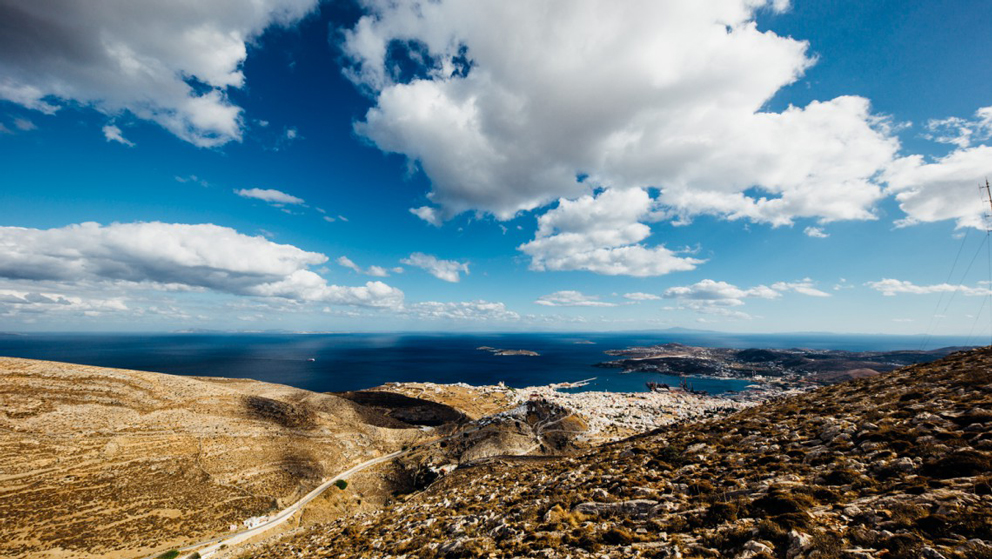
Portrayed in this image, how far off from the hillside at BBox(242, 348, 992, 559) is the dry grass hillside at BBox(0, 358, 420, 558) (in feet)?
81.6

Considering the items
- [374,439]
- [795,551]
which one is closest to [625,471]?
[795,551]

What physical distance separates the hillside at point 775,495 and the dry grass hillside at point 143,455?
24.9m

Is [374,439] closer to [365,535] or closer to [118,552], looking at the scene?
[118,552]

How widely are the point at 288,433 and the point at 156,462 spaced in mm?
18962

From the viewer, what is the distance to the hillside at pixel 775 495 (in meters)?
10.0

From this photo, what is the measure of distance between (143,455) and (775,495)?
244 feet

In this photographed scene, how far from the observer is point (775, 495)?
13406 mm

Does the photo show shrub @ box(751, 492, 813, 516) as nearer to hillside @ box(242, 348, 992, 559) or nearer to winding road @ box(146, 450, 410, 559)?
hillside @ box(242, 348, 992, 559)

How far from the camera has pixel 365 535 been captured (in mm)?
24828

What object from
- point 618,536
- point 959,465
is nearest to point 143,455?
point 618,536

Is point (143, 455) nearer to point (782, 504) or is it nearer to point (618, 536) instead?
point (618, 536)

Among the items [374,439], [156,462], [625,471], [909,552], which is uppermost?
[909,552]

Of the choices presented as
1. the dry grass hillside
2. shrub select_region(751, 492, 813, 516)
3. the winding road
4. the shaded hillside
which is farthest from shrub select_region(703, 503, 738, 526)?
the shaded hillside

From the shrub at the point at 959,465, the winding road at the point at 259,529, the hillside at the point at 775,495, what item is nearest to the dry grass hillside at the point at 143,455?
the winding road at the point at 259,529
